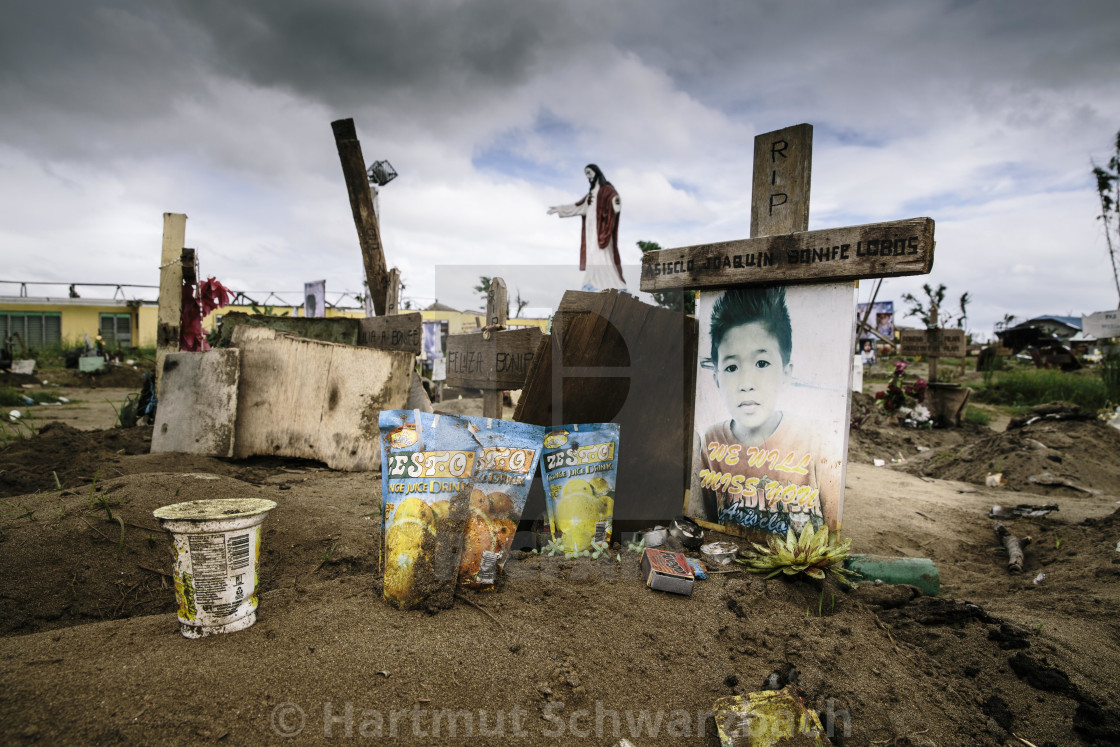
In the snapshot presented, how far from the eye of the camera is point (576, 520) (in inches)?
117

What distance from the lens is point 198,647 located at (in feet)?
5.95

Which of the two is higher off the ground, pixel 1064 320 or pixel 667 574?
pixel 1064 320

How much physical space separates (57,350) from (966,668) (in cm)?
3094

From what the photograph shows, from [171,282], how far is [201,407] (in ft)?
5.47

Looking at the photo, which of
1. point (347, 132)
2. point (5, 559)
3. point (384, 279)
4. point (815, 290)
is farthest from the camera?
point (384, 279)

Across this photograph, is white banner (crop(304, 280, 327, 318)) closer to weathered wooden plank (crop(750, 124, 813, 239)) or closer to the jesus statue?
the jesus statue

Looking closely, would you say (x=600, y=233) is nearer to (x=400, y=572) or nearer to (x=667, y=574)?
(x=667, y=574)

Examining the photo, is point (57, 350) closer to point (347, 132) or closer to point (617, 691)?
point (347, 132)

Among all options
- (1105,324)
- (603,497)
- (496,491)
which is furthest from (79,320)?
A: (1105,324)

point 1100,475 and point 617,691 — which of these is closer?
point 617,691

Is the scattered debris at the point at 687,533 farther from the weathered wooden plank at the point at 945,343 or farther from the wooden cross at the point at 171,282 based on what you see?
the weathered wooden plank at the point at 945,343

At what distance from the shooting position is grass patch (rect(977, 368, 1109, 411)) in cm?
1184

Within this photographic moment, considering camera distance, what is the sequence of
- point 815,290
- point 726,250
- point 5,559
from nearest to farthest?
point 5,559, point 815,290, point 726,250

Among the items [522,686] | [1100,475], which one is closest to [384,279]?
[522,686]
